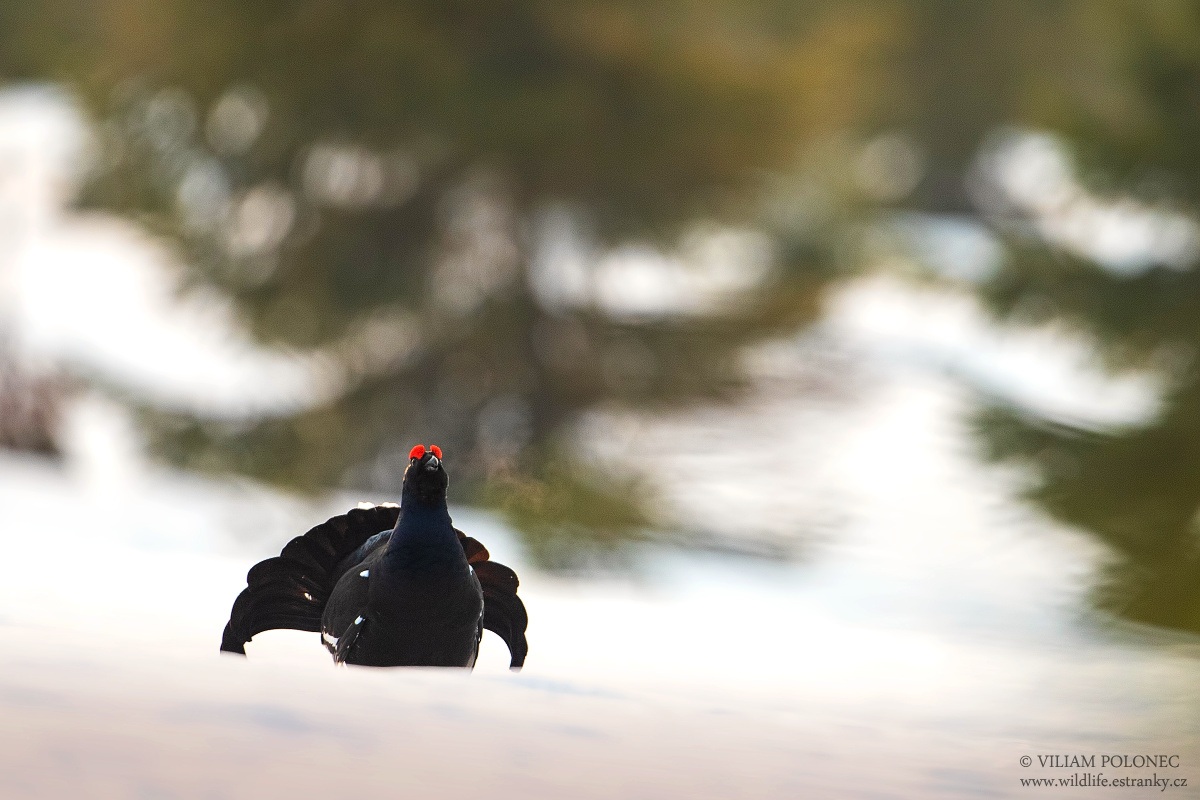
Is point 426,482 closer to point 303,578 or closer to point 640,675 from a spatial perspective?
point 303,578

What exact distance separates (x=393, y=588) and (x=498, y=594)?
17cm

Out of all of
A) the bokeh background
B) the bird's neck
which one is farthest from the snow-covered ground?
the bird's neck

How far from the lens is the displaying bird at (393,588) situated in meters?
0.93

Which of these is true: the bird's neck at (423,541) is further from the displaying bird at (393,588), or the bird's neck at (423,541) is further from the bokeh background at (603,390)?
the bokeh background at (603,390)

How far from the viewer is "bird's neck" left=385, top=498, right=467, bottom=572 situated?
0.93 meters

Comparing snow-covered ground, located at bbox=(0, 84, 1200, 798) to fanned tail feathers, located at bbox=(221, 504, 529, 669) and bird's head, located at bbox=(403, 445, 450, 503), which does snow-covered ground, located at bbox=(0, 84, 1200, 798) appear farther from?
bird's head, located at bbox=(403, 445, 450, 503)

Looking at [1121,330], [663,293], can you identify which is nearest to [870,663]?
[1121,330]

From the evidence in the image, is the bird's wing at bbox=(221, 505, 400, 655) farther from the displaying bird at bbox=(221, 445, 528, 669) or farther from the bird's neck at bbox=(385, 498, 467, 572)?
the bird's neck at bbox=(385, 498, 467, 572)

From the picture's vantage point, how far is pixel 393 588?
93 cm

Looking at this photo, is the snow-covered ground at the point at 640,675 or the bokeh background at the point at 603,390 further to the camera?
the bokeh background at the point at 603,390

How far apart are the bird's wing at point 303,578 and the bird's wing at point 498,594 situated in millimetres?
78

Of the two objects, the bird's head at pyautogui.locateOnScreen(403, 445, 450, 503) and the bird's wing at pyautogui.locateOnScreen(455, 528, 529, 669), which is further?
the bird's wing at pyautogui.locateOnScreen(455, 528, 529, 669)

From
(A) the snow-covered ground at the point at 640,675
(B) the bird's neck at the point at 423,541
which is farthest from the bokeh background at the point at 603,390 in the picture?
(B) the bird's neck at the point at 423,541

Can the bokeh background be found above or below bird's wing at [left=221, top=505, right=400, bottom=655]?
above
